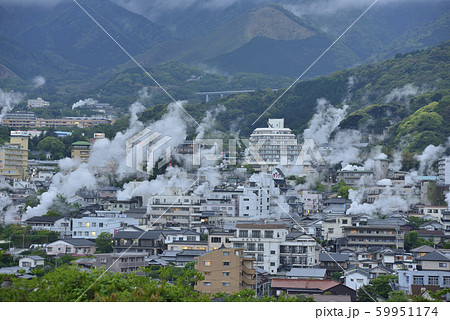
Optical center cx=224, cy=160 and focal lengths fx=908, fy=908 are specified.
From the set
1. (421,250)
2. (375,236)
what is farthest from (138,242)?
(421,250)

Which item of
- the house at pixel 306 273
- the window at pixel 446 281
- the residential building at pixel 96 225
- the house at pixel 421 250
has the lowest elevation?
the window at pixel 446 281

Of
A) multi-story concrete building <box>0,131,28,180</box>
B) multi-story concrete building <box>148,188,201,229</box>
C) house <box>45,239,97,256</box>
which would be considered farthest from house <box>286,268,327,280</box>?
multi-story concrete building <box>0,131,28,180</box>

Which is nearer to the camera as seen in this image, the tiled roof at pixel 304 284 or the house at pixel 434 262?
the tiled roof at pixel 304 284

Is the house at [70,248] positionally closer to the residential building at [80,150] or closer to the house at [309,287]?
the house at [309,287]

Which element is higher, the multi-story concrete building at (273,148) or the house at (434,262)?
the multi-story concrete building at (273,148)

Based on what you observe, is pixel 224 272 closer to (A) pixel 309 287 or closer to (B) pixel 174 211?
(A) pixel 309 287

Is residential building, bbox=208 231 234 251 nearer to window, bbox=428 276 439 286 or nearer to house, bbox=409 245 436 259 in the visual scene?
house, bbox=409 245 436 259

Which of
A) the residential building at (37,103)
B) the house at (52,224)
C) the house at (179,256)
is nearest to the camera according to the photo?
the house at (179,256)

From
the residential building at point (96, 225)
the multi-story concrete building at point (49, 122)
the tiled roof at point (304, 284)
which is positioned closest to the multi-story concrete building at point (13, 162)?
the residential building at point (96, 225)
